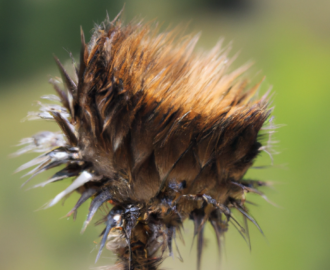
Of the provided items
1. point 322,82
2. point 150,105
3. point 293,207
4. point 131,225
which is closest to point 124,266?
point 131,225

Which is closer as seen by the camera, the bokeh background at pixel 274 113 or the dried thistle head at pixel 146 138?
the dried thistle head at pixel 146 138

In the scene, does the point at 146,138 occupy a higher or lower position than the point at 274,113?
lower

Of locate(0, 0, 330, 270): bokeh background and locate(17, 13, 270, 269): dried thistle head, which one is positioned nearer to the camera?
locate(17, 13, 270, 269): dried thistle head

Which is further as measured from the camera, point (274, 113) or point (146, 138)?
point (274, 113)
